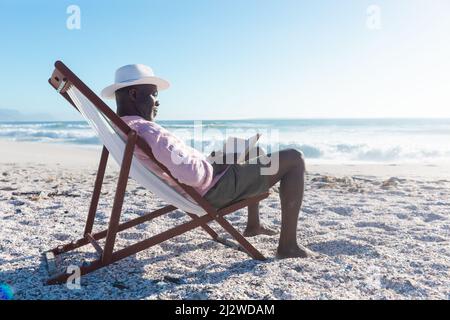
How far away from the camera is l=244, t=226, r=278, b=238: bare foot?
381 cm

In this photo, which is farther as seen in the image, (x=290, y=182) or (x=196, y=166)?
(x=290, y=182)

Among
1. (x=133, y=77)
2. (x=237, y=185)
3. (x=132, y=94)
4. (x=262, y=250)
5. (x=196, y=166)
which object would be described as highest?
(x=133, y=77)

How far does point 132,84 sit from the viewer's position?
2.74m

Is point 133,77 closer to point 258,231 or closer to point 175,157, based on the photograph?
point 175,157

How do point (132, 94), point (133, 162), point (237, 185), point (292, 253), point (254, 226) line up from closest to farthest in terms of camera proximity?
point (133, 162) → point (132, 94) → point (237, 185) → point (292, 253) → point (254, 226)

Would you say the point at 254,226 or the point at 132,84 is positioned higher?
the point at 132,84

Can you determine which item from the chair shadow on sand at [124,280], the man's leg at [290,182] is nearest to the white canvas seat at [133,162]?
the chair shadow on sand at [124,280]

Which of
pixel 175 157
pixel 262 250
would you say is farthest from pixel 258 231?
pixel 175 157

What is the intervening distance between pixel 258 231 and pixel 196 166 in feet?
4.47

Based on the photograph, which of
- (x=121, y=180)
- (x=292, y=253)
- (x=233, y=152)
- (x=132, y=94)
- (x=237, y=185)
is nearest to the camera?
(x=121, y=180)

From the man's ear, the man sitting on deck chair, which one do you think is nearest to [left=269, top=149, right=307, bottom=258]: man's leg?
the man sitting on deck chair

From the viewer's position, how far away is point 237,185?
9.66 feet
